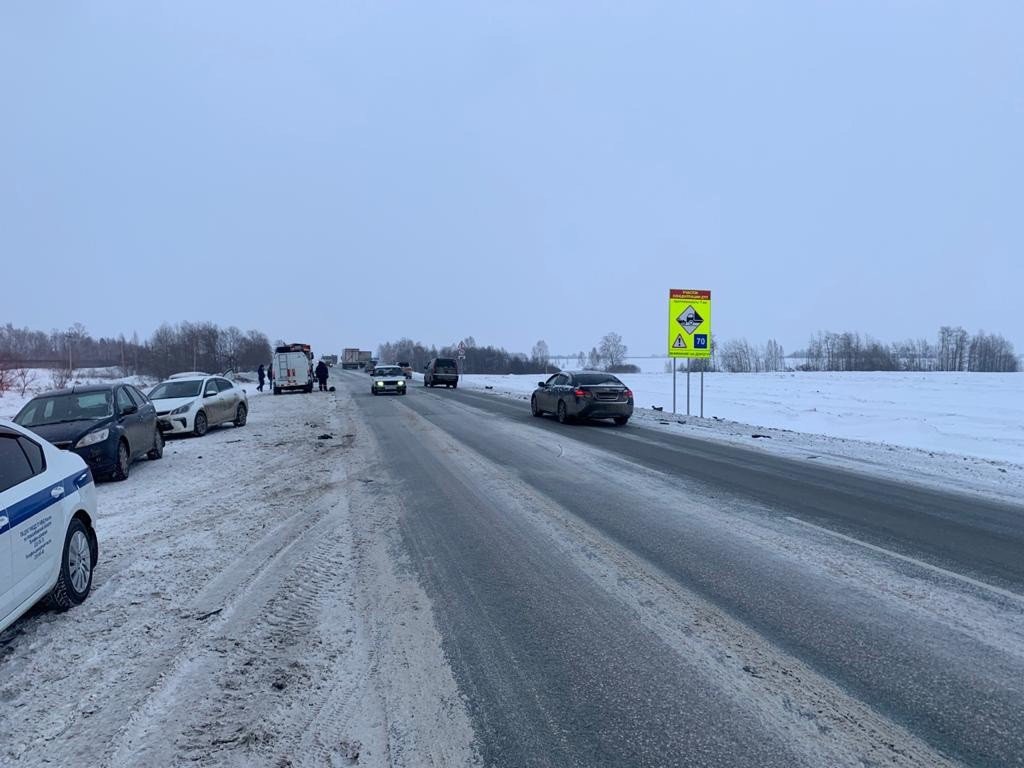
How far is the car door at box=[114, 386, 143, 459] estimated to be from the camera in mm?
11602

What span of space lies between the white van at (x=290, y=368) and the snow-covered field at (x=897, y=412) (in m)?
19.9

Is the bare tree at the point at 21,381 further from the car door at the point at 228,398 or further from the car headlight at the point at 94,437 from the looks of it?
the car headlight at the point at 94,437

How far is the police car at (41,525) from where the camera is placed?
163 inches

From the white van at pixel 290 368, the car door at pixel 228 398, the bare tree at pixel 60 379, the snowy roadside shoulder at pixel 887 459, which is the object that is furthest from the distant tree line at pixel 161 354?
the snowy roadside shoulder at pixel 887 459

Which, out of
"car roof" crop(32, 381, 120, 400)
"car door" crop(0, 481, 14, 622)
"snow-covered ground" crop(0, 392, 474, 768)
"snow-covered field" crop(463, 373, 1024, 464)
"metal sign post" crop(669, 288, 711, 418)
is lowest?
"snow-covered field" crop(463, 373, 1024, 464)

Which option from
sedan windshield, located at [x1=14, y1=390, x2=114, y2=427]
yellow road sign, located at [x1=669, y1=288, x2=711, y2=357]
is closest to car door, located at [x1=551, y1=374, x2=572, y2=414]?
yellow road sign, located at [x1=669, y1=288, x2=711, y2=357]

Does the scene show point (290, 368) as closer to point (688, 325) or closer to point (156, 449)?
point (688, 325)

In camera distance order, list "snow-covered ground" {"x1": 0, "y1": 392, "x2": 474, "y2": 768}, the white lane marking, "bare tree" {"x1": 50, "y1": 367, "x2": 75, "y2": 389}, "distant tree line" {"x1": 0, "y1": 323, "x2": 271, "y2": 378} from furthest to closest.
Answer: "distant tree line" {"x1": 0, "y1": 323, "x2": 271, "y2": 378} → "bare tree" {"x1": 50, "y1": 367, "x2": 75, "y2": 389} → the white lane marking → "snow-covered ground" {"x1": 0, "y1": 392, "x2": 474, "y2": 768}

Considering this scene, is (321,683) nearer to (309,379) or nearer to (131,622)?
(131,622)

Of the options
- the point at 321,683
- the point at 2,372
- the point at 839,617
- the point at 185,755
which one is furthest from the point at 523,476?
the point at 2,372

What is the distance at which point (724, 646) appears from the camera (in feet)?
14.0

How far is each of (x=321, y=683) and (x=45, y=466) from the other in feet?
9.97

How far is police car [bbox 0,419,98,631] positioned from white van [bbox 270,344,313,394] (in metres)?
33.7

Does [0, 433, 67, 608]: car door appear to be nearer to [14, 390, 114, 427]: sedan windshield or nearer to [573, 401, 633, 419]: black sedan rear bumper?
[14, 390, 114, 427]: sedan windshield
